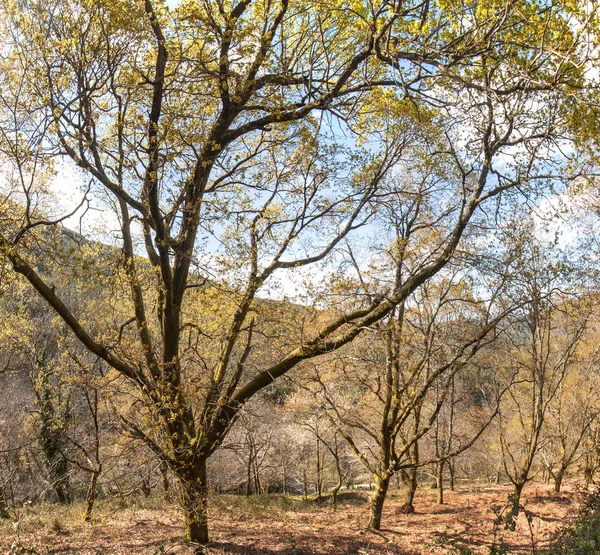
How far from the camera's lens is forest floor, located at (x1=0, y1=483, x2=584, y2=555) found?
773 cm

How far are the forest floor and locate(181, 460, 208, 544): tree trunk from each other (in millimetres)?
281

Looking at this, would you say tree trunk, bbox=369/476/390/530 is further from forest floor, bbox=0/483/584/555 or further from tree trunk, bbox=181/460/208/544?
tree trunk, bbox=181/460/208/544

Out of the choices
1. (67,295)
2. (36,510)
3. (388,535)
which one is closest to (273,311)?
(388,535)

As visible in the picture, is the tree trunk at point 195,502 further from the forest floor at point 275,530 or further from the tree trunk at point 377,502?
the tree trunk at point 377,502

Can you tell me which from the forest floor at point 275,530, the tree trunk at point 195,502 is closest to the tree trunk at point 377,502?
the forest floor at point 275,530

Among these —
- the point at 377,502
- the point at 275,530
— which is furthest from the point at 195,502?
the point at 377,502

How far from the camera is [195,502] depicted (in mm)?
7031

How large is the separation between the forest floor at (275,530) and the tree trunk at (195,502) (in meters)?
0.28

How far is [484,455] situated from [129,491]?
2951cm

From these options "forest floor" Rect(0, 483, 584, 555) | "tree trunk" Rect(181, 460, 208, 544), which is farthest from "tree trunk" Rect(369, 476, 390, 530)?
"tree trunk" Rect(181, 460, 208, 544)

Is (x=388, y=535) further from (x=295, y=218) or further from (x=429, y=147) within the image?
(x=429, y=147)

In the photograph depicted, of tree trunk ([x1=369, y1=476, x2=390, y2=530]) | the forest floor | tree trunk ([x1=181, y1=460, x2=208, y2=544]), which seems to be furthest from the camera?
tree trunk ([x1=369, y1=476, x2=390, y2=530])

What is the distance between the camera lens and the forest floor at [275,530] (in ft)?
25.4

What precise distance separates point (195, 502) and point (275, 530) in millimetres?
4092
